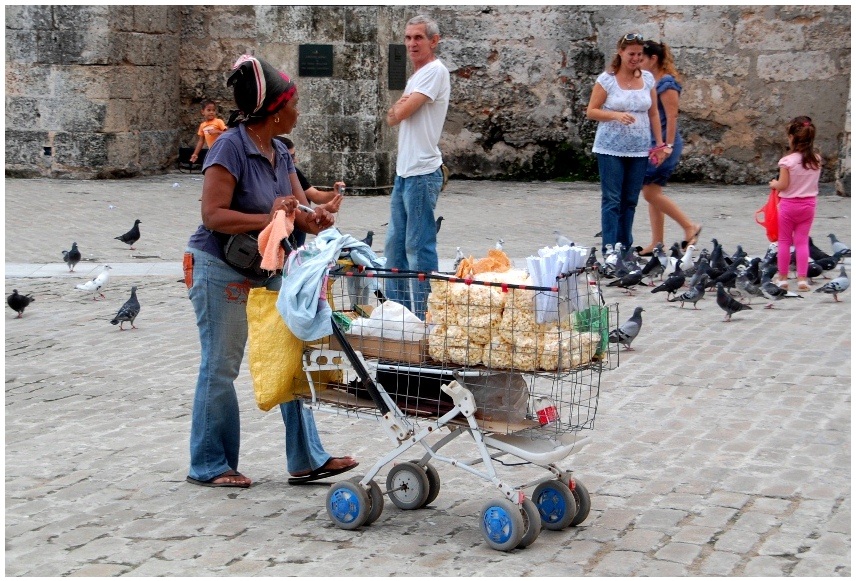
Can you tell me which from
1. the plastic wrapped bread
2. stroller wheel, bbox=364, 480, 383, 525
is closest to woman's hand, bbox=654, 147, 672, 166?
the plastic wrapped bread

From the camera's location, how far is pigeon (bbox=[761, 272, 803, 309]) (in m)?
9.58

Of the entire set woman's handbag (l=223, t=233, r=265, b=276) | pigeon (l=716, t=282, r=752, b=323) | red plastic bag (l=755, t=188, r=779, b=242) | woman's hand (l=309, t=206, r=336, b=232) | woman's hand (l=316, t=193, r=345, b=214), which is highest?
→ woman's hand (l=316, t=193, r=345, b=214)

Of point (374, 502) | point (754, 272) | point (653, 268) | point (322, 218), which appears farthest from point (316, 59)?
point (374, 502)

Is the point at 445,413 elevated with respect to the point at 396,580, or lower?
elevated

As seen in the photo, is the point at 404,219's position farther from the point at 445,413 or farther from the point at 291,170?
the point at 445,413

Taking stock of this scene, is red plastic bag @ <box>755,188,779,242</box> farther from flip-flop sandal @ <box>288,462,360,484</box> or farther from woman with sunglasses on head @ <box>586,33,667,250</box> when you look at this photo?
flip-flop sandal @ <box>288,462,360,484</box>

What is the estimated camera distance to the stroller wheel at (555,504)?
475 cm

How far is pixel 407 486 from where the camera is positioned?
16.5ft

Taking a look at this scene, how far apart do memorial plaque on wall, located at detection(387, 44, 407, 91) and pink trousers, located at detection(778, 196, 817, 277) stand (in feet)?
23.2

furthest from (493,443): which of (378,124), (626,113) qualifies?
(378,124)

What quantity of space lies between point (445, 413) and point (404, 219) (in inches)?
156

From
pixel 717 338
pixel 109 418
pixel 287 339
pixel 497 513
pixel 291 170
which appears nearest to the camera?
pixel 497 513

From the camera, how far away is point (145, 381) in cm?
729

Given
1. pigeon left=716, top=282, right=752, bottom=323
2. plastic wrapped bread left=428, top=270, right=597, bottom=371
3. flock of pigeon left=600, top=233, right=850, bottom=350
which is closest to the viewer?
plastic wrapped bread left=428, top=270, right=597, bottom=371
